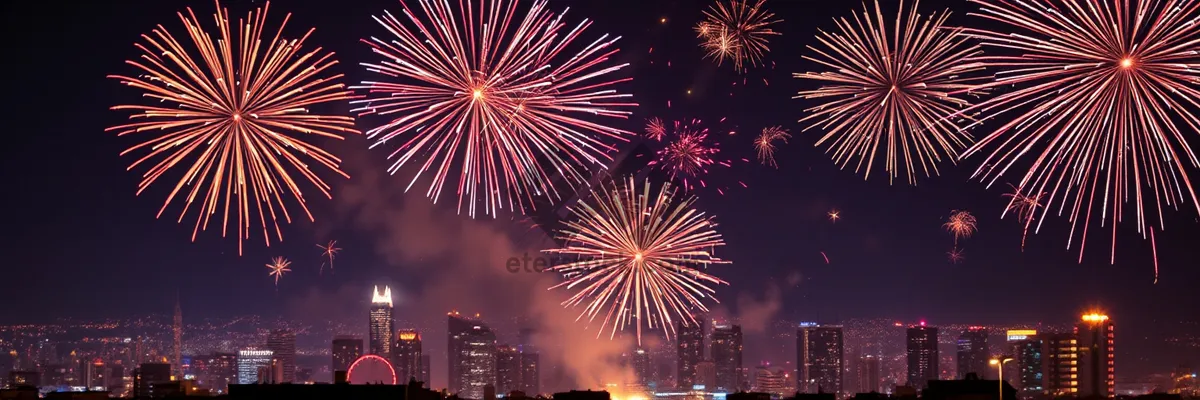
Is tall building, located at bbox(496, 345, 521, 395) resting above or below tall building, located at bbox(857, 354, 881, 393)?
above

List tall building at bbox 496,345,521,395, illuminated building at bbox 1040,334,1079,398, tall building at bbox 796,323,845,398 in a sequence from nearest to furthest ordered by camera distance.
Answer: illuminated building at bbox 1040,334,1079,398
tall building at bbox 496,345,521,395
tall building at bbox 796,323,845,398

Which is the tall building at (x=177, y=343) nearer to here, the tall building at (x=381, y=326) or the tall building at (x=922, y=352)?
the tall building at (x=381, y=326)

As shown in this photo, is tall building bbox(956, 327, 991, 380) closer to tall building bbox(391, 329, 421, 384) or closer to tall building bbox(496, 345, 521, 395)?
tall building bbox(496, 345, 521, 395)

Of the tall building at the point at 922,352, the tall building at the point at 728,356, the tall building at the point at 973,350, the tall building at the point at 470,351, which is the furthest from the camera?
the tall building at the point at 728,356

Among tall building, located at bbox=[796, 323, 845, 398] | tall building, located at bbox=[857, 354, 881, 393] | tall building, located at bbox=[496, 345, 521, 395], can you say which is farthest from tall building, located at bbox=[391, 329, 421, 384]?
tall building, located at bbox=[857, 354, 881, 393]

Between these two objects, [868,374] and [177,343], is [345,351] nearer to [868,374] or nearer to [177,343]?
[177,343]

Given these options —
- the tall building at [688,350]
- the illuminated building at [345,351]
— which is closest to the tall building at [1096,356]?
the tall building at [688,350]
